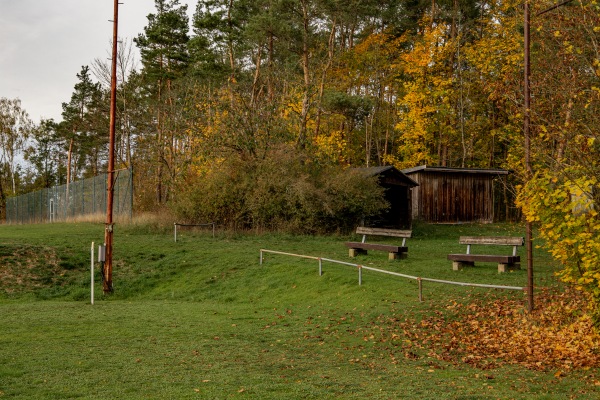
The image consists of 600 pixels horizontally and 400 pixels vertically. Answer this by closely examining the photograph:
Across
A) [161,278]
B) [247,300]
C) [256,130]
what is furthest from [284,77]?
[247,300]

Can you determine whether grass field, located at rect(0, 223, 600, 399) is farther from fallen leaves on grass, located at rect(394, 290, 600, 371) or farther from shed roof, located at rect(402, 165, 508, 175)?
shed roof, located at rect(402, 165, 508, 175)

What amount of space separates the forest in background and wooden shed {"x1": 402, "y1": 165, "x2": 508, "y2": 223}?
2054 millimetres

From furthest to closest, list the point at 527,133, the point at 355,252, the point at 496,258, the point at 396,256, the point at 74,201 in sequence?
the point at 74,201, the point at 355,252, the point at 396,256, the point at 496,258, the point at 527,133

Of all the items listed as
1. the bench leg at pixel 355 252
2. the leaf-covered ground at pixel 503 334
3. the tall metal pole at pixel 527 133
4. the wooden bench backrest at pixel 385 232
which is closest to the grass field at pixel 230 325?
the leaf-covered ground at pixel 503 334

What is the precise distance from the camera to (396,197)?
32281 millimetres

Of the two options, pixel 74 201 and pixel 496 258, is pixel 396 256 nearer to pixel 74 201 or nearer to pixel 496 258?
pixel 496 258

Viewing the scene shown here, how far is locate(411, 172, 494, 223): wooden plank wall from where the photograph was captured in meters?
35.2

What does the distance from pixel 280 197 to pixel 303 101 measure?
6.83 m

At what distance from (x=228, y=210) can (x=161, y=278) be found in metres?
9.11

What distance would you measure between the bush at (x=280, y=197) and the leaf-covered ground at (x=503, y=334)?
1455 centimetres

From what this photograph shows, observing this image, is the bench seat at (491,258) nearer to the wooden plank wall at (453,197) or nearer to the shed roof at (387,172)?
the shed roof at (387,172)

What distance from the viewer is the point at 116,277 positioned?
1905 cm

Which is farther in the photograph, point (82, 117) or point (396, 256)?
point (82, 117)

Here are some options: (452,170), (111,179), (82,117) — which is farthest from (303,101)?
(82,117)
